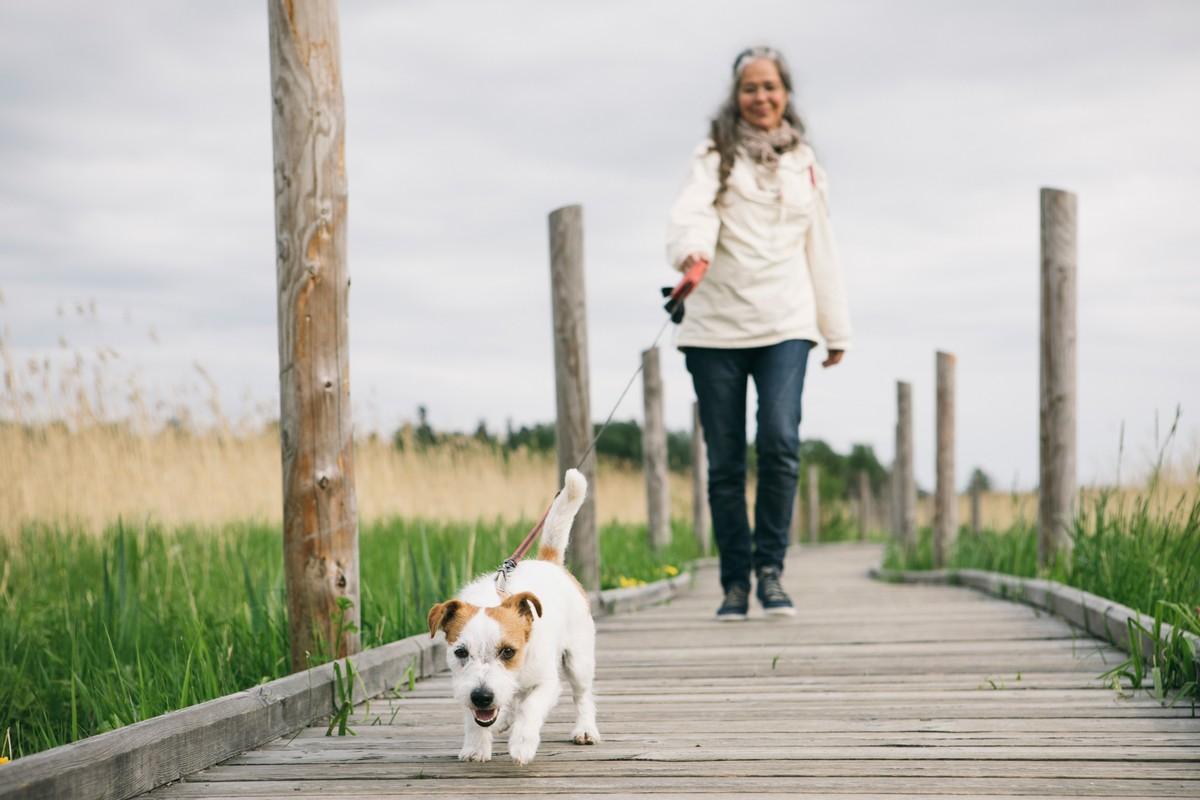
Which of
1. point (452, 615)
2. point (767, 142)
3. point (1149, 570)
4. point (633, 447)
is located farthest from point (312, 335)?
point (633, 447)

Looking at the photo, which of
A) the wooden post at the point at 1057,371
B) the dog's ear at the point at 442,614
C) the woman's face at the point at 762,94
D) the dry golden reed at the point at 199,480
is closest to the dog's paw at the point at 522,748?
the dog's ear at the point at 442,614

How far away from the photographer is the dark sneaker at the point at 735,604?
5488mm

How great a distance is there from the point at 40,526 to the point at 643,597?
3.86m

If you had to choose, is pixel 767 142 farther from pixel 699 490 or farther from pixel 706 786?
pixel 699 490

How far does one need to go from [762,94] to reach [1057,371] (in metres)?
2.59

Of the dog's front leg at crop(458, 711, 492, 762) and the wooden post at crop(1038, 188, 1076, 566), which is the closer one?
the dog's front leg at crop(458, 711, 492, 762)

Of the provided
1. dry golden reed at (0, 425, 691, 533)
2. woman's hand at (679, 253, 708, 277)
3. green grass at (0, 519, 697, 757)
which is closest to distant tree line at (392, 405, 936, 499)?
dry golden reed at (0, 425, 691, 533)

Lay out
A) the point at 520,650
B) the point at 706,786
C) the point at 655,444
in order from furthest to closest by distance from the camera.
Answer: the point at 655,444, the point at 520,650, the point at 706,786

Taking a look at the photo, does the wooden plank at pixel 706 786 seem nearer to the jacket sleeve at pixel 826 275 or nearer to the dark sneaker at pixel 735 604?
the dark sneaker at pixel 735 604

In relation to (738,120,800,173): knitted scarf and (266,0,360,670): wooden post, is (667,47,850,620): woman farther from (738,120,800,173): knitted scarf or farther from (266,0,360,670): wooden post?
(266,0,360,670): wooden post

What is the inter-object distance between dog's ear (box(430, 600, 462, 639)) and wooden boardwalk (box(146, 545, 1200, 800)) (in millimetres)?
331

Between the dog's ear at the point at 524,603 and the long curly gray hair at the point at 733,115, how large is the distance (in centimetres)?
297

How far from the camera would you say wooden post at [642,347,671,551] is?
36.4 feet

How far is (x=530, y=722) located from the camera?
266 cm
